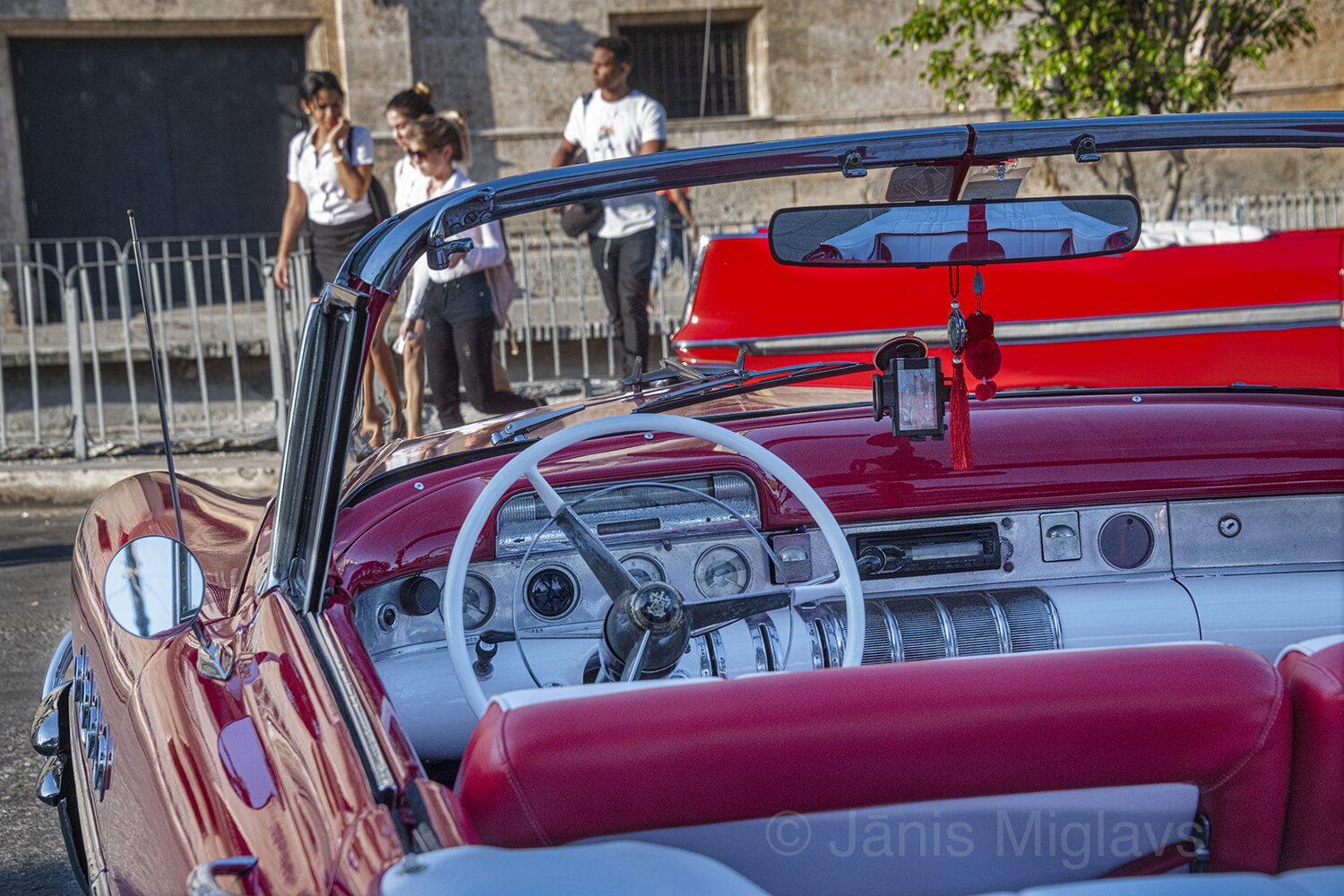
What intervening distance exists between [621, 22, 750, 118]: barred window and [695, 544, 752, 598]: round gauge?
1025cm

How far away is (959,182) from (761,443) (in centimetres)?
70

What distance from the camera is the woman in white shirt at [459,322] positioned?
16.3 feet

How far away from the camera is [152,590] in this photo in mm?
1766

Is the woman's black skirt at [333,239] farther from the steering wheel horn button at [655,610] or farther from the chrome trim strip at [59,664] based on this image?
the steering wheel horn button at [655,610]

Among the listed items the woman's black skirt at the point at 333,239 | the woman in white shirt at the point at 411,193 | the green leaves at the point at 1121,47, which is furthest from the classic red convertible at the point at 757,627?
the green leaves at the point at 1121,47

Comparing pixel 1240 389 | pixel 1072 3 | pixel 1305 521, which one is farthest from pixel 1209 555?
pixel 1072 3

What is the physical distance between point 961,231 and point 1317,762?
0.88 metres

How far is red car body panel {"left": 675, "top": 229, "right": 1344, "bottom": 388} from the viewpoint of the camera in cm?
448

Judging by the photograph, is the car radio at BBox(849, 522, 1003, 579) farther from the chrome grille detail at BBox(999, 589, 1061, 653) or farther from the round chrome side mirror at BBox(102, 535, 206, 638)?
the round chrome side mirror at BBox(102, 535, 206, 638)

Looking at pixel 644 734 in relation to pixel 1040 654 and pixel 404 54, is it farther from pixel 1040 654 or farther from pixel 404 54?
pixel 404 54

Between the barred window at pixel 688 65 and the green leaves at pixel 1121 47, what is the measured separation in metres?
2.76

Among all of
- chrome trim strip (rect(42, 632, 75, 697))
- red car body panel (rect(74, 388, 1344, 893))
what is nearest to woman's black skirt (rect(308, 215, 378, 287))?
red car body panel (rect(74, 388, 1344, 893))

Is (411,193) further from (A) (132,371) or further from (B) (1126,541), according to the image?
(B) (1126,541)

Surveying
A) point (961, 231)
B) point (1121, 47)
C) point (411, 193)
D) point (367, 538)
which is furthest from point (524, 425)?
point (1121, 47)
